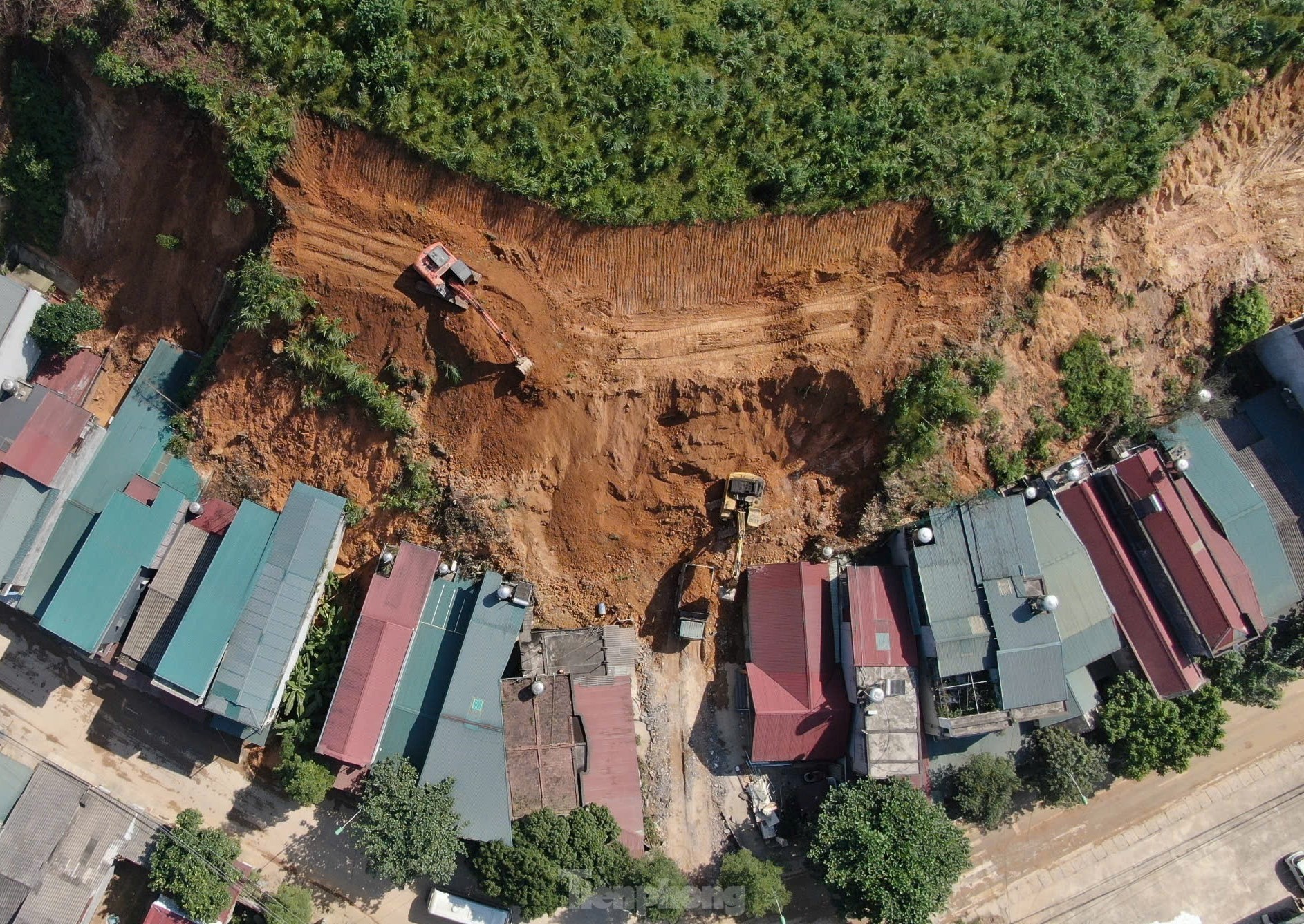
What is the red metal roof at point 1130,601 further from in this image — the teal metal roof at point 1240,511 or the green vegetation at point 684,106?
the green vegetation at point 684,106

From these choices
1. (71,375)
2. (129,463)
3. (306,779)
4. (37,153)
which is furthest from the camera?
(71,375)

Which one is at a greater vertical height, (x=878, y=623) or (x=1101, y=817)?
(x=878, y=623)

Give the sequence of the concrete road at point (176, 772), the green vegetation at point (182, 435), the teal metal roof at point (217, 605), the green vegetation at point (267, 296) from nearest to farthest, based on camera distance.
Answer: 1. the teal metal roof at point (217, 605)
2. the green vegetation at point (267, 296)
3. the concrete road at point (176, 772)
4. the green vegetation at point (182, 435)

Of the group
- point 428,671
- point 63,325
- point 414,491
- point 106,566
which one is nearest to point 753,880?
point 428,671

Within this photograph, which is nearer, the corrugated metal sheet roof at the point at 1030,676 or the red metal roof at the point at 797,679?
the corrugated metal sheet roof at the point at 1030,676

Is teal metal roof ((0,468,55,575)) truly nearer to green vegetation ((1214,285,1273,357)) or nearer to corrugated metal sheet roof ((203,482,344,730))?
corrugated metal sheet roof ((203,482,344,730))

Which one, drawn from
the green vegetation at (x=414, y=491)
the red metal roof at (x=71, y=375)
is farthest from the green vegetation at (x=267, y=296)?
the red metal roof at (x=71, y=375)

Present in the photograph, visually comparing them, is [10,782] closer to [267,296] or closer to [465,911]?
[465,911]

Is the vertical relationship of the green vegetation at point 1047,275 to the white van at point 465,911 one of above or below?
above

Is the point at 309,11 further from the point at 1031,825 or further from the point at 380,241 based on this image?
the point at 1031,825
